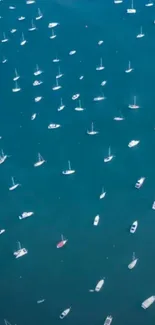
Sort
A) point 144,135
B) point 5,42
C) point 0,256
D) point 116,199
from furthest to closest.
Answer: point 5,42 < point 144,135 < point 116,199 < point 0,256

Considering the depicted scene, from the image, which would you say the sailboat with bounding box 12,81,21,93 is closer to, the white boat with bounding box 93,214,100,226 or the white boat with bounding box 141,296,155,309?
the white boat with bounding box 93,214,100,226

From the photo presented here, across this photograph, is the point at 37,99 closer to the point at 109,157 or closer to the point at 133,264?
the point at 109,157

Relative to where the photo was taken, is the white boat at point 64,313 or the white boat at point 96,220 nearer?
the white boat at point 64,313

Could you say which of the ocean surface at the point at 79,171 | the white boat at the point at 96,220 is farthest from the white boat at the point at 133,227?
the white boat at the point at 96,220

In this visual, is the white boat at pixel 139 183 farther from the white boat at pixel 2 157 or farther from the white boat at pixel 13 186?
the white boat at pixel 2 157

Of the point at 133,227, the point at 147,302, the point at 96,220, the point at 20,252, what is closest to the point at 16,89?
the point at 96,220

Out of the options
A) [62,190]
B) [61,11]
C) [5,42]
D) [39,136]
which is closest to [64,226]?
[62,190]

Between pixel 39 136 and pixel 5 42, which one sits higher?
pixel 5 42

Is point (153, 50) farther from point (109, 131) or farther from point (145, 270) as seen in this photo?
point (145, 270)
